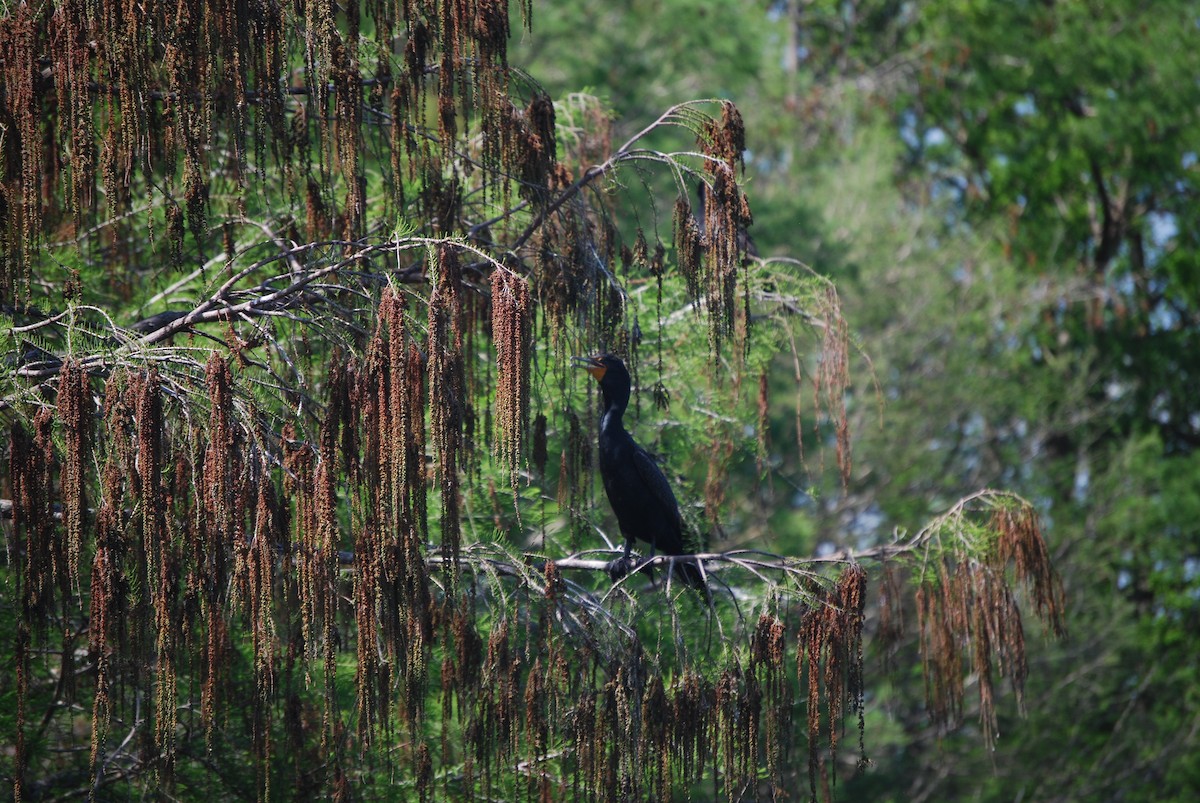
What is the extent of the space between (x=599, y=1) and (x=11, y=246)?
39.8 ft

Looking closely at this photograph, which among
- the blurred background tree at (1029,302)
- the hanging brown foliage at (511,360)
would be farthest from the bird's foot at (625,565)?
the blurred background tree at (1029,302)

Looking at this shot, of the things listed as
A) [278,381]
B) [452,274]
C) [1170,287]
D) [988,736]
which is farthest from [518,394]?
[1170,287]

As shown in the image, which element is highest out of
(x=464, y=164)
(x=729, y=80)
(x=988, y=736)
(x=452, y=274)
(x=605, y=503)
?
(x=729, y=80)

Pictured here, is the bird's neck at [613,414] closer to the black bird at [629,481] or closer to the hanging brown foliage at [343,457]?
the black bird at [629,481]

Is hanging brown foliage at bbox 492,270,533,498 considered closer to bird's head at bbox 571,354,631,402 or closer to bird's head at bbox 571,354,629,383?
bird's head at bbox 571,354,629,383

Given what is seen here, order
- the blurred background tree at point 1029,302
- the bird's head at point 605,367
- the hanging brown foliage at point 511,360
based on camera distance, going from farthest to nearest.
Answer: the blurred background tree at point 1029,302, the bird's head at point 605,367, the hanging brown foliage at point 511,360

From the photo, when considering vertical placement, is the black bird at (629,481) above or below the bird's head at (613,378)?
below

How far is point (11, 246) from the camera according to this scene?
3770mm

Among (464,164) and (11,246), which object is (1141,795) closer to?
(464,164)

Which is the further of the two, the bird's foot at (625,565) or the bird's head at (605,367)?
the bird's foot at (625,565)

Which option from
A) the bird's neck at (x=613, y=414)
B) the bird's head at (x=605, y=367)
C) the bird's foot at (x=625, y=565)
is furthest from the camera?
the bird's neck at (x=613, y=414)

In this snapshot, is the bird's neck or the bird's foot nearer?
the bird's foot

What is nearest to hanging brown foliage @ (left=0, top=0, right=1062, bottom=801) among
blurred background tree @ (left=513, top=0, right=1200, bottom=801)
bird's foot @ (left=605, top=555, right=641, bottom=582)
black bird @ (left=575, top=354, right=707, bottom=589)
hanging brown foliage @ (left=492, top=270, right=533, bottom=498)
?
hanging brown foliage @ (left=492, top=270, right=533, bottom=498)

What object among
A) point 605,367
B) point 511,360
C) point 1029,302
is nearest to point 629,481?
point 605,367
